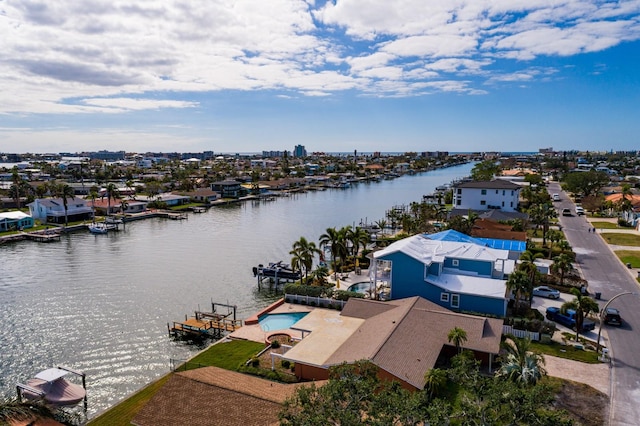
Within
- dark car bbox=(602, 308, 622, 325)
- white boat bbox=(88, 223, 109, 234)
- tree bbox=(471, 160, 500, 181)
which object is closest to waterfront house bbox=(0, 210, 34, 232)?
white boat bbox=(88, 223, 109, 234)

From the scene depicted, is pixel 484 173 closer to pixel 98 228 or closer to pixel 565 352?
pixel 98 228

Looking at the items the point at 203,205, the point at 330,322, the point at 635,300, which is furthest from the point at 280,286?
the point at 203,205

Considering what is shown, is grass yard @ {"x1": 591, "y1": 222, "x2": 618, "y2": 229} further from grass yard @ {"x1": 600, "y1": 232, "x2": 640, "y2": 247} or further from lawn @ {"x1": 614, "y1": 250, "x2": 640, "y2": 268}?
lawn @ {"x1": 614, "y1": 250, "x2": 640, "y2": 268}

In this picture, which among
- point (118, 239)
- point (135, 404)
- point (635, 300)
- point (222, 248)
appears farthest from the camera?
point (118, 239)

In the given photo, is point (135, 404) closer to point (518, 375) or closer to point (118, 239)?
point (518, 375)

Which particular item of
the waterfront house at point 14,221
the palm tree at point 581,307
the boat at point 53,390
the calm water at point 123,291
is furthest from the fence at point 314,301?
the waterfront house at point 14,221
